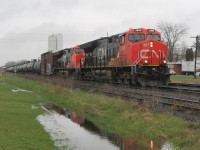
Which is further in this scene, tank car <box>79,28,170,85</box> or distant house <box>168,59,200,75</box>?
distant house <box>168,59,200,75</box>

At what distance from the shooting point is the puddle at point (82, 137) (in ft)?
29.4

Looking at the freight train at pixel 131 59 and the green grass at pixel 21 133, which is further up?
the freight train at pixel 131 59

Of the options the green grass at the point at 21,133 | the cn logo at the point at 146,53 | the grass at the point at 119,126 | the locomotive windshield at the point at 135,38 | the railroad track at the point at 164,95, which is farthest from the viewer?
the locomotive windshield at the point at 135,38

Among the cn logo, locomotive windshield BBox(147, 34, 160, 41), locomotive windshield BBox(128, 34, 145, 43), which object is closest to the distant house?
locomotive windshield BBox(147, 34, 160, 41)

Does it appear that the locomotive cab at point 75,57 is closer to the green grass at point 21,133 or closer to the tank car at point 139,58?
the tank car at point 139,58

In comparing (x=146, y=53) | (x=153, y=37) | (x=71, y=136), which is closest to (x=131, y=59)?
(x=146, y=53)

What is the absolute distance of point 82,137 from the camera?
1016cm

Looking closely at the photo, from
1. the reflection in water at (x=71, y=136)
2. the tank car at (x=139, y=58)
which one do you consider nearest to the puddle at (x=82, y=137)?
the reflection in water at (x=71, y=136)

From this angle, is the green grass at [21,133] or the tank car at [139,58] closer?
the green grass at [21,133]

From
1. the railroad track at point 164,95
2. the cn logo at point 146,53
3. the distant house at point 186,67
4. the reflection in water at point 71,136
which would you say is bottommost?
the reflection in water at point 71,136

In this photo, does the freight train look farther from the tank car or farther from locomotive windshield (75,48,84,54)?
locomotive windshield (75,48,84,54)

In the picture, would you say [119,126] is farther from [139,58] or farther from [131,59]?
[139,58]

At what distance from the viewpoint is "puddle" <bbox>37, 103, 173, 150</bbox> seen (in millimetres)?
8969

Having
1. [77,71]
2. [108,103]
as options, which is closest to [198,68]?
[77,71]
